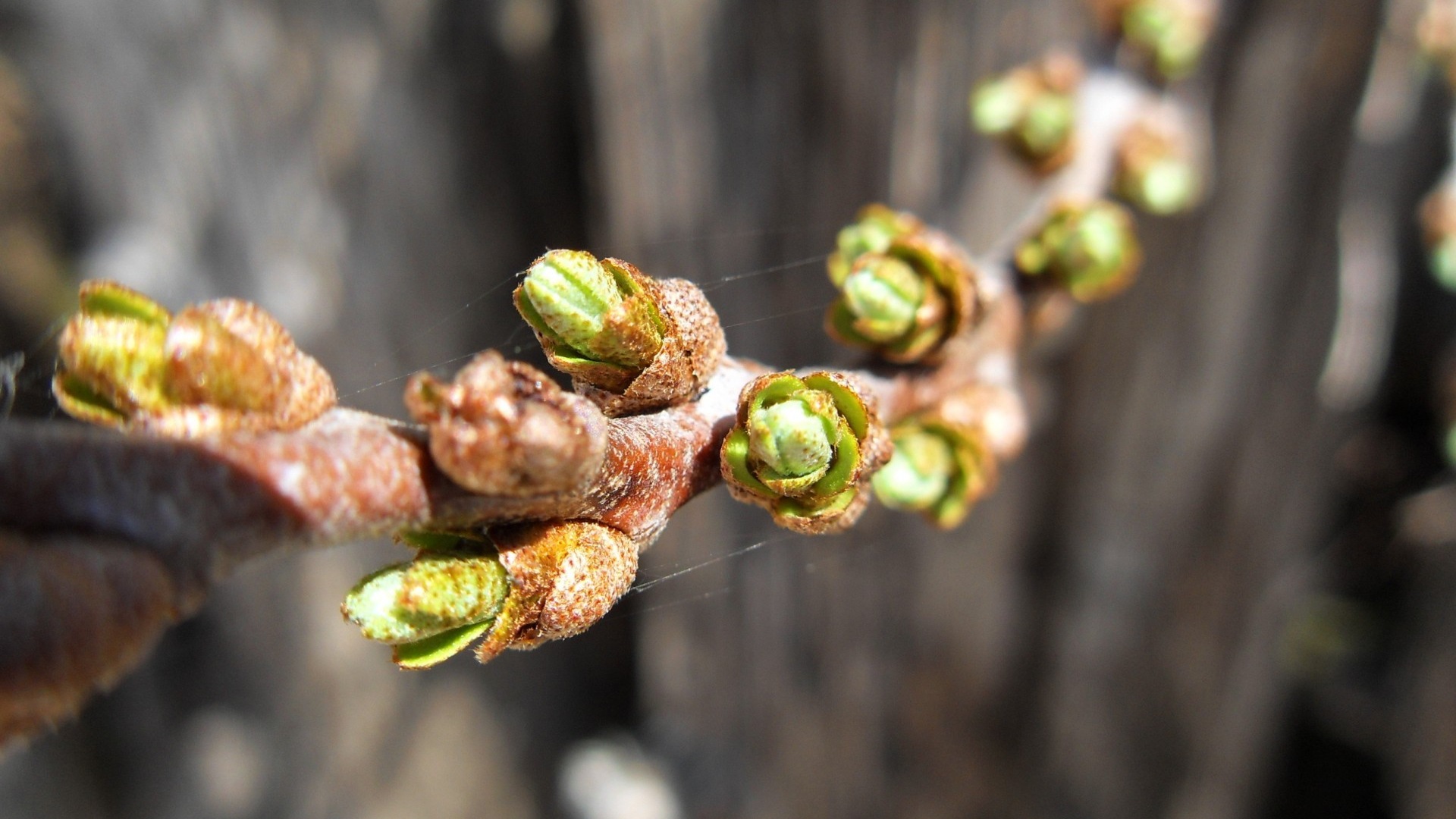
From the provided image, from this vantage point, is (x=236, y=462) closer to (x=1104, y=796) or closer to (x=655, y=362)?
(x=655, y=362)

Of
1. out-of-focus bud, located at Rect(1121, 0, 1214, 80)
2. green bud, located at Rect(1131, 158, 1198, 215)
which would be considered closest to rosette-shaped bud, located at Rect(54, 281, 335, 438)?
green bud, located at Rect(1131, 158, 1198, 215)

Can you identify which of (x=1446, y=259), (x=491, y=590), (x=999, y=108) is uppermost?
(x=999, y=108)

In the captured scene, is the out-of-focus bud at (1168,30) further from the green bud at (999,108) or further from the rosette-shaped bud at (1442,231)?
the rosette-shaped bud at (1442,231)

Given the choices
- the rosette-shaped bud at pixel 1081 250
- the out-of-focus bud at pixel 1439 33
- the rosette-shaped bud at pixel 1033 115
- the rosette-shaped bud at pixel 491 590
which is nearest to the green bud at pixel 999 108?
the rosette-shaped bud at pixel 1033 115

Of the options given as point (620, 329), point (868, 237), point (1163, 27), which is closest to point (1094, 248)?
point (868, 237)

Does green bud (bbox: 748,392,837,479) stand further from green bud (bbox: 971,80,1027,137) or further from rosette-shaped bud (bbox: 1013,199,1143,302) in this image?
green bud (bbox: 971,80,1027,137)

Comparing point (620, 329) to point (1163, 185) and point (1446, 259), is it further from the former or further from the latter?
point (1446, 259)
